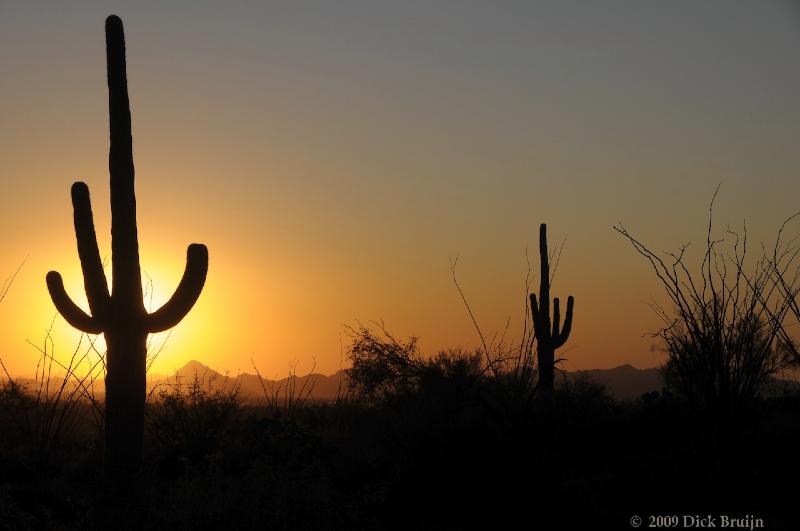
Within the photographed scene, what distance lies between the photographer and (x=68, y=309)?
1159cm

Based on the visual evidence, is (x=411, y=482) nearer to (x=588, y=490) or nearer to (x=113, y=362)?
(x=588, y=490)

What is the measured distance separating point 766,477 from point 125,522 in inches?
298

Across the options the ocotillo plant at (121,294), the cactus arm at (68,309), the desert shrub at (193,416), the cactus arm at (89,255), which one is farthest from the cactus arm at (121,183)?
the desert shrub at (193,416)

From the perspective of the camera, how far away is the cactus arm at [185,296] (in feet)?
35.6

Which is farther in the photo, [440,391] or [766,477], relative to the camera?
[440,391]

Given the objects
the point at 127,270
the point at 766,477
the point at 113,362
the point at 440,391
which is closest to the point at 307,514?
the point at 113,362

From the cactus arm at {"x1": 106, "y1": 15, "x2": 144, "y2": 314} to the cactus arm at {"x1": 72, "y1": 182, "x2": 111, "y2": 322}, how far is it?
7.6 inches

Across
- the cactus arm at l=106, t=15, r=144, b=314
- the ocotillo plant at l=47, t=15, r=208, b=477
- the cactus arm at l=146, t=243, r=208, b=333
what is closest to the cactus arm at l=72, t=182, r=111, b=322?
the ocotillo plant at l=47, t=15, r=208, b=477

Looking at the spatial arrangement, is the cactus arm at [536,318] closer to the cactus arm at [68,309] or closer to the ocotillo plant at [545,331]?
the ocotillo plant at [545,331]

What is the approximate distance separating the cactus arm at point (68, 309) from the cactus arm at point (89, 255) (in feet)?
0.89

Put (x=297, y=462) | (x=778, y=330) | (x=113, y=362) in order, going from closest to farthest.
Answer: (x=778, y=330)
(x=113, y=362)
(x=297, y=462)

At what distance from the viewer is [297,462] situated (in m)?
13.1

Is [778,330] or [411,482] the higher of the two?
[778,330]

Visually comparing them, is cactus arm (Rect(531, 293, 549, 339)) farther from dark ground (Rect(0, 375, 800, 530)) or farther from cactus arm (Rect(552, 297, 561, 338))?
dark ground (Rect(0, 375, 800, 530))
